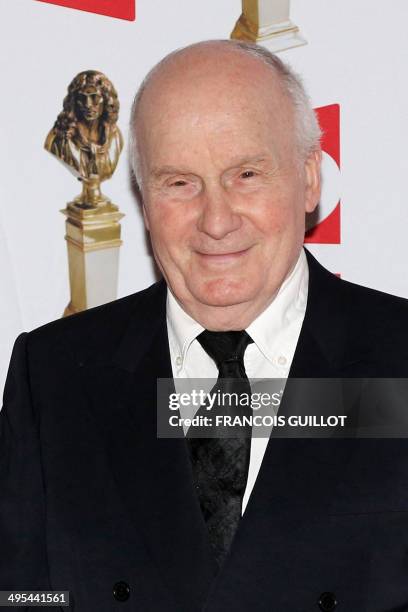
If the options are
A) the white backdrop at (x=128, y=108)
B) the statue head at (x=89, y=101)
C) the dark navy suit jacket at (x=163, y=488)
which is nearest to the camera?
the dark navy suit jacket at (x=163, y=488)

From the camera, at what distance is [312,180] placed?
1.78m

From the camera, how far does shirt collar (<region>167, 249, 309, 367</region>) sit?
5.72 feet

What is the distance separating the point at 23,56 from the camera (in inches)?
86.0

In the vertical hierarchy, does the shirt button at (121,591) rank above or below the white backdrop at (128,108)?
below

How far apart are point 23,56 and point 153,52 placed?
1.01ft

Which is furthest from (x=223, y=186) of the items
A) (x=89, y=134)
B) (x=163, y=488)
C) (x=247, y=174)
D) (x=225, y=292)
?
(x=89, y=134)

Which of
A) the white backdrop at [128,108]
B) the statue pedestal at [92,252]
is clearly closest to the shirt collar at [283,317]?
the white backdrop at [128,108]

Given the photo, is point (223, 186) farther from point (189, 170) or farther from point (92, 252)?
point (92, 252)

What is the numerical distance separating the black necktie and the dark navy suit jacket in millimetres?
27

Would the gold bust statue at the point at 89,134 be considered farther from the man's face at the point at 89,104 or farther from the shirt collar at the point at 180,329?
the shirt collar at the point at 180,329

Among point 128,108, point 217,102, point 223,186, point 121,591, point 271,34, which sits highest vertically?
point 271,34

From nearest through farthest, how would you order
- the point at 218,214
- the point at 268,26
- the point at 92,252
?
the point at 218,214 → the point at 268,26 → the point at 92,252

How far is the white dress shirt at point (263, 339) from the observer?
1741 millimetres

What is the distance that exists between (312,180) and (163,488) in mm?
642
